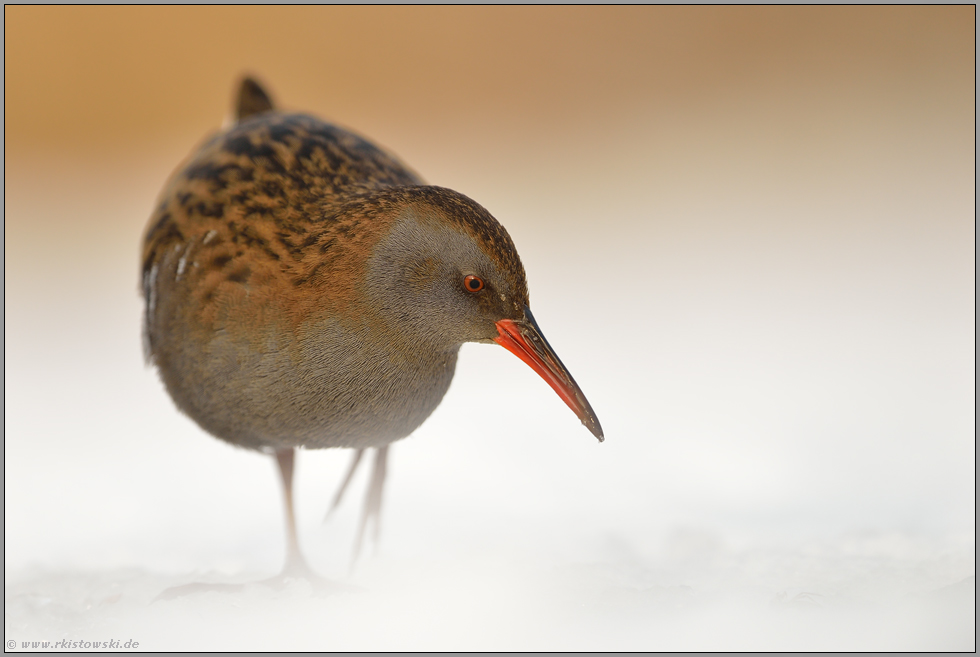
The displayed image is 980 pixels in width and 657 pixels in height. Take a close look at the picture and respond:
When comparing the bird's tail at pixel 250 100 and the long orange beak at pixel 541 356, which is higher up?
the bird's tail at pixel 250 100

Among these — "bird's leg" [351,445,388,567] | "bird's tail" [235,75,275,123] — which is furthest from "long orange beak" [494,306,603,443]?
"bird's tail" [235,75,275,123]

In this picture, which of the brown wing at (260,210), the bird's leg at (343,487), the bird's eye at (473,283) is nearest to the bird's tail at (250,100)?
the brown wing at (260,210)

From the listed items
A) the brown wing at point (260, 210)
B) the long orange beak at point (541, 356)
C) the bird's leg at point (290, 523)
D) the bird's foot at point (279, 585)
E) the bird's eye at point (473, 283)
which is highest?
the brown wing at point (260, 210)

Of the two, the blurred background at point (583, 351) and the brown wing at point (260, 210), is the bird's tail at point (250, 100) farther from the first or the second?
the blurred background at point (583, 351)

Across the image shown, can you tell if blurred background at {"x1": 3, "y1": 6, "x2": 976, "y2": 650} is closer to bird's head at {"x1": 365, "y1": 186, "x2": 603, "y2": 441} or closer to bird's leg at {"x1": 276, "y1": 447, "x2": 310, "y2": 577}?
bird's leg at {"x1": 276, "y1": 447, "x2": 310, "y2": 577}

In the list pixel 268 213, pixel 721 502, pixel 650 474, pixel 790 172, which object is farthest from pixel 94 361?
pixel 790 172

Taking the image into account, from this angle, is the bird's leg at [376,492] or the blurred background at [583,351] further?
the bird's leg at [376,492]

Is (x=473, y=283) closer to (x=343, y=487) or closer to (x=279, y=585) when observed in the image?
(x=279, y=585)

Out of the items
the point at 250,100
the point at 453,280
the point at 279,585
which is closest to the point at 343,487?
the point at 279,585

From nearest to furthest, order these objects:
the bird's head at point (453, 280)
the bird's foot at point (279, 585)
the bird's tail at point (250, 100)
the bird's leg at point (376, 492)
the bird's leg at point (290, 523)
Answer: the bird's head at point (453, 280)
the bird's foot at point (279, 585)
the bird's leg at point (290, 523)
the bird's leg at point (376, 492)
the bird's tail at point (250, 100)
